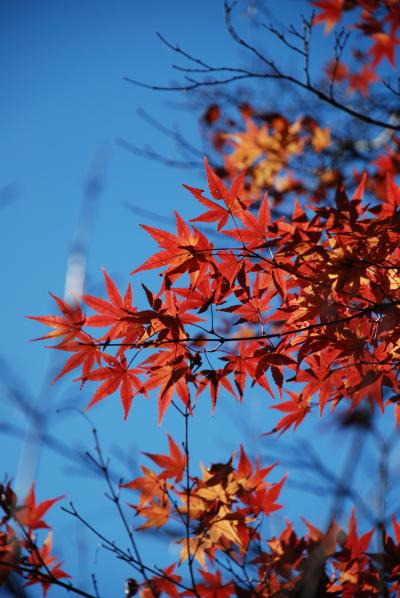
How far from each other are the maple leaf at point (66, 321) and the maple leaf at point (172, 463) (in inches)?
27.0

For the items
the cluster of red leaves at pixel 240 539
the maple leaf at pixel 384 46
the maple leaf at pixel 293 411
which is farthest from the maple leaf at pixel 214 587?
the maple leaf at pixel 384 46

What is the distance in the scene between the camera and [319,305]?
167cm

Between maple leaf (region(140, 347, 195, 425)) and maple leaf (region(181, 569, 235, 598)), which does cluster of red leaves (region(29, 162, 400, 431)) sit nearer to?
maple leaf (region(140, 347, 195, 425))

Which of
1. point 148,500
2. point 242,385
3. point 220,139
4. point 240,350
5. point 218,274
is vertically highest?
point 220,139

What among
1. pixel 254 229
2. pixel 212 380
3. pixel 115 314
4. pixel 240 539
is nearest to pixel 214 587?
pixel 240 539

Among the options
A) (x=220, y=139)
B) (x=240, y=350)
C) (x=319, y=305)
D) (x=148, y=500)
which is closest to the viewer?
(x=319, y=305)

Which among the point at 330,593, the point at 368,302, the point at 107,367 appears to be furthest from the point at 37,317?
the point at 330,593

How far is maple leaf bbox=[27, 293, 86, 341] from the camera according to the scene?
67.5 inches

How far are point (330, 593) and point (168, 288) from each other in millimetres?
1323

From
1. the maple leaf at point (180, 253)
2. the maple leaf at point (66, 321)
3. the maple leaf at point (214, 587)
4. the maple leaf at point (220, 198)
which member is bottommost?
the maple leaf at point (214, 587)

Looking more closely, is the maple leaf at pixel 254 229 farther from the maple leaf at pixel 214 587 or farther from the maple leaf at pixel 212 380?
the maple leaf at pixel 214 587

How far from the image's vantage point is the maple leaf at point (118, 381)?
1792 mm

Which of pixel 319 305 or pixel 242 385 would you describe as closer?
pixel 319 305

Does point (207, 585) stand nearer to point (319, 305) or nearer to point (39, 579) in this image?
point (39, 579)
